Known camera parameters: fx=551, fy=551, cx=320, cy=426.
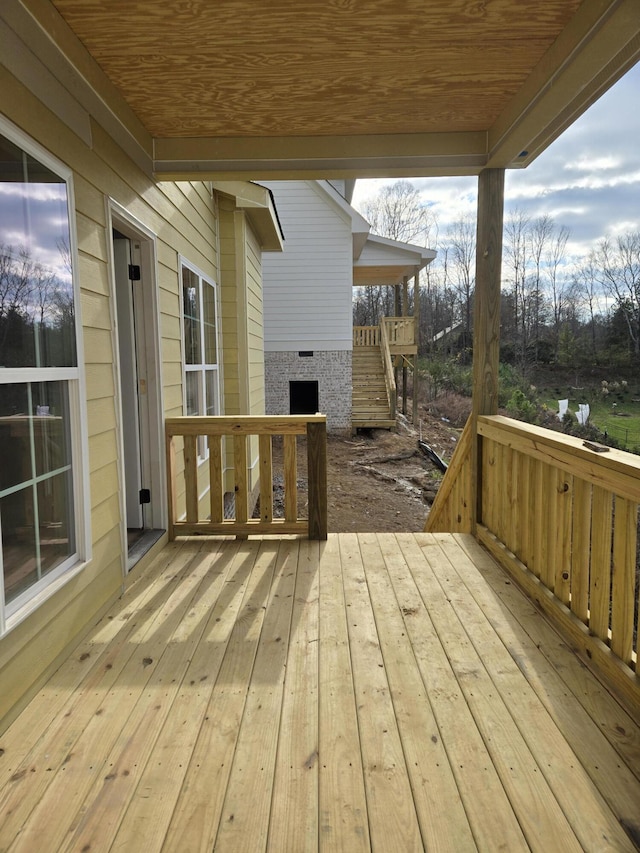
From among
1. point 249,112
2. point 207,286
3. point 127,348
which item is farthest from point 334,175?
point 207,286

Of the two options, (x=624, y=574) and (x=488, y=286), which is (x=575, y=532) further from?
(x=488, y=286)

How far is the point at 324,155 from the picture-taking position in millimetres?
3424

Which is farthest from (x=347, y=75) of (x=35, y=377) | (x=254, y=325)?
(x=254, y=325)

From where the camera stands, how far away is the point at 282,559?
140 inches

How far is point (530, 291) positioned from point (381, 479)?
18.2 metres

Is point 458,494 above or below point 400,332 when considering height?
below

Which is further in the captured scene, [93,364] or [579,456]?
[93,364]

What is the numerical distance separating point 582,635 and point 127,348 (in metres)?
3.03

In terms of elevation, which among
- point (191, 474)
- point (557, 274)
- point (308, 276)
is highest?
point (557, 274)

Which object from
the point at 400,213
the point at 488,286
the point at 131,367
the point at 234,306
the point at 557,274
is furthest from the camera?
the point at 400,213

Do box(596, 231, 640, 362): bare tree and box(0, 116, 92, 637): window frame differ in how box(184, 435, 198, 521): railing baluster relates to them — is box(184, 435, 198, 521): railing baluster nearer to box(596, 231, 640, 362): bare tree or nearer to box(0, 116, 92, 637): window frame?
box(0, 116, 92, 637): window frame

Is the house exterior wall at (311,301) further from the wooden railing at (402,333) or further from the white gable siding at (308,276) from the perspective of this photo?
the wooden railing at (402,333)

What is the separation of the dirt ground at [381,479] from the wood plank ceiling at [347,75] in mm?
4641

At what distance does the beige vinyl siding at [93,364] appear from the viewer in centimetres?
199
